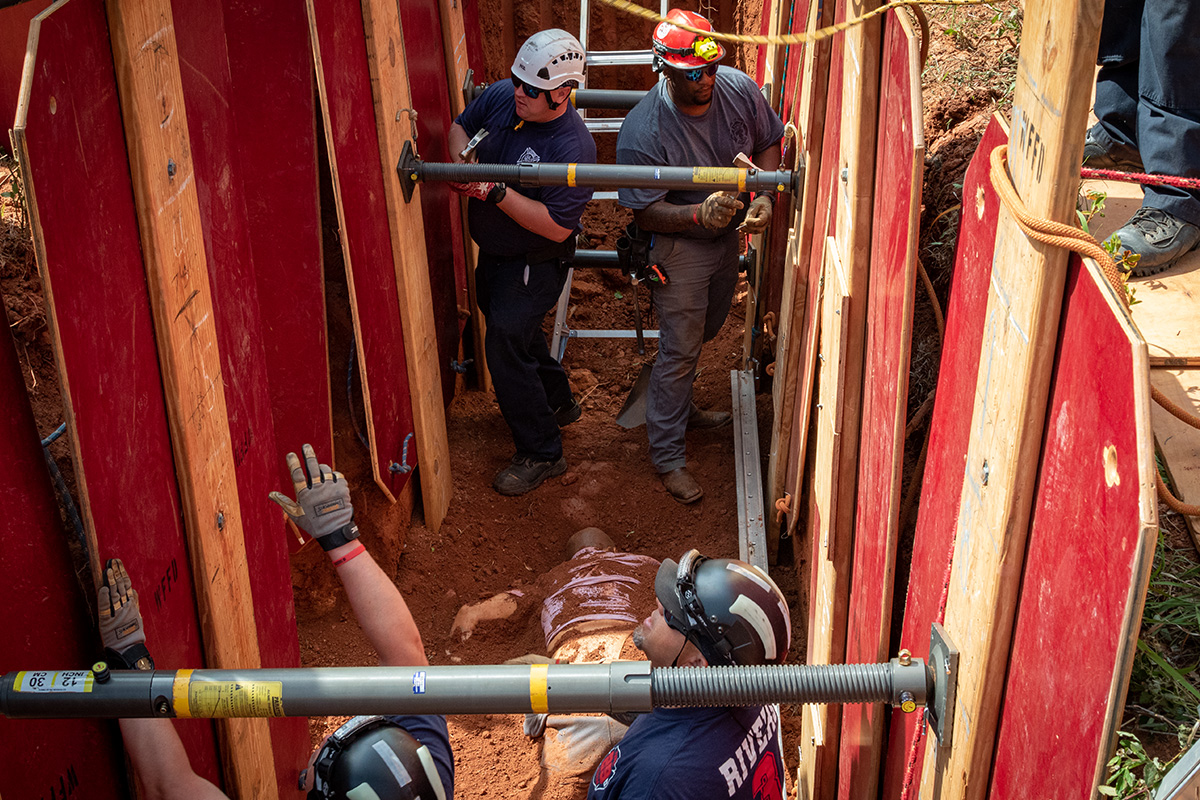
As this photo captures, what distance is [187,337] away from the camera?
2711 mm

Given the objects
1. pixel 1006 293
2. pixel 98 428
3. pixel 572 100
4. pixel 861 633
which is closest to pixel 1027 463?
pixel 1006 293

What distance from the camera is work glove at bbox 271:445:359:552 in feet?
9.23

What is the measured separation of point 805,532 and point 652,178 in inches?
72.2

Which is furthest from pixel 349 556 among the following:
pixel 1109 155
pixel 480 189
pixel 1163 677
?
pixel 1109 155

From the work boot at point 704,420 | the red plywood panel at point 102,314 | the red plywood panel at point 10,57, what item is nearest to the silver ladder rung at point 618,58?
the work boot at point 704,420

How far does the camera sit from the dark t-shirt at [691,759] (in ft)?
8.25

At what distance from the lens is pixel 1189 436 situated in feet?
7.67

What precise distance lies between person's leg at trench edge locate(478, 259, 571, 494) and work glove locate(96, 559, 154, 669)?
342cm

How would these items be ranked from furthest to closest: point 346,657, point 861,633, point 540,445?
point 540,445 → point 346,657 → point 861,633

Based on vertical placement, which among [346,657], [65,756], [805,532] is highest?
[65,756]

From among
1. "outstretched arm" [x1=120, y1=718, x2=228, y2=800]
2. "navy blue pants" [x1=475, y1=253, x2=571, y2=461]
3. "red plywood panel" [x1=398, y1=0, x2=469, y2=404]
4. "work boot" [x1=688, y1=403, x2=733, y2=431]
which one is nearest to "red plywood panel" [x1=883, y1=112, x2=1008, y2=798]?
"outstretched arm" [x1=120, y1=718, x2=228, y2=800]

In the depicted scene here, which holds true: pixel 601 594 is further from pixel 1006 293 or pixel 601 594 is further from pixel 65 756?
pixel 1006 293

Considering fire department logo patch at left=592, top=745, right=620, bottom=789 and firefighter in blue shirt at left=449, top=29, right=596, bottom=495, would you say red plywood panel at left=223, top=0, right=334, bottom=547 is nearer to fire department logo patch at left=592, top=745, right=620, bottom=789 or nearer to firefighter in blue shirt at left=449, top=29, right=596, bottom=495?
firefighter in blue shirt at left=449, top=29, right=596, bottom=495

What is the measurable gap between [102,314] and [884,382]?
200cm
